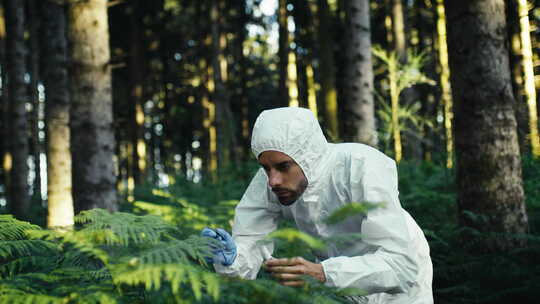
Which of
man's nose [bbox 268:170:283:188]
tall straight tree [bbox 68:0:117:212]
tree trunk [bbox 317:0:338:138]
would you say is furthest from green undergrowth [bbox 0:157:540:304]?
tree trunk [bbox 317:0:338:138]

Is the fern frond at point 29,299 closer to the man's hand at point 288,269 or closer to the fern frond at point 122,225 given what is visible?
the fern frond at point 122,225

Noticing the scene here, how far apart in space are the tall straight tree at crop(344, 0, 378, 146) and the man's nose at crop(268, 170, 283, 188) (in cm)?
541

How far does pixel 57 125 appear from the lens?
7.36 meters

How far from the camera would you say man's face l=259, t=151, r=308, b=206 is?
8.95ft

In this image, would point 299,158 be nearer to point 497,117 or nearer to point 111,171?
point 497,117

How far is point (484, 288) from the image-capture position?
3703 millimetres

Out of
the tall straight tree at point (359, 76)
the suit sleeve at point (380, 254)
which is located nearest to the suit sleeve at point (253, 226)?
the suit sleeve at point (380, 254)

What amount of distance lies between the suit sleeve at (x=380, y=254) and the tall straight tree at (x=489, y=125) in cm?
205

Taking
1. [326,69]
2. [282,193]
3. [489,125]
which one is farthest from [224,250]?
[326,69]

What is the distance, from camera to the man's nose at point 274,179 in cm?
270

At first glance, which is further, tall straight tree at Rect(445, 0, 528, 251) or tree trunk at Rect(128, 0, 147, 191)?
tree trunk at Rect(128, 0, 147, 191)

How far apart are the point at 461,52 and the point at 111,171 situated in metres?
3.75

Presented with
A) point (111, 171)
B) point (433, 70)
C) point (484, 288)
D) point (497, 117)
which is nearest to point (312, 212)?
point (484, 288)

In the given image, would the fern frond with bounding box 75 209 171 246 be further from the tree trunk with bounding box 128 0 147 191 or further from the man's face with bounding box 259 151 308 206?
the tree trunk with bounding box 128 0 147 191
